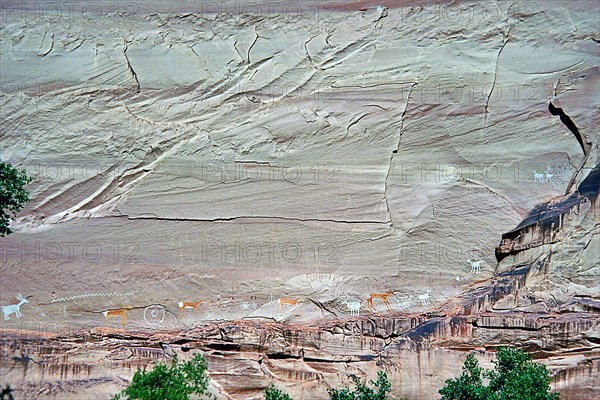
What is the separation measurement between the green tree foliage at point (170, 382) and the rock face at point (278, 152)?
1.08 m

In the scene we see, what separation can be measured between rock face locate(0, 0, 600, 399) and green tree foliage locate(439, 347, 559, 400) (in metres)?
1.26

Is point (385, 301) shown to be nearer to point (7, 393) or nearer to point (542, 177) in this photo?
point (542, 177)

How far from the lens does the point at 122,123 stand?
376 inches

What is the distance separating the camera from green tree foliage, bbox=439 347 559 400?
8.06m

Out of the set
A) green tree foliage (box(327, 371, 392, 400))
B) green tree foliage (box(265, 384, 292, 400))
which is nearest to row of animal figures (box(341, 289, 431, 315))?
green tree foliage (box(327, 371, 392, 400))

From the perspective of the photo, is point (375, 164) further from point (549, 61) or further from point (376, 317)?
point (549, 61)

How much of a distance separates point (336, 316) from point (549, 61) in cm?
428

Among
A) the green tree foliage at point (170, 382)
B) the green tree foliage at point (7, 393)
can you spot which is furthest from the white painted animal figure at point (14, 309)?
the green tree foliage at point (170, 382)

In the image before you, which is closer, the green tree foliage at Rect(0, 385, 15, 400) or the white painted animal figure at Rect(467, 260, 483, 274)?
the green tree foliage at Rect(0, 385, 15, 400)

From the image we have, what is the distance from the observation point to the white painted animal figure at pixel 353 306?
945 cm

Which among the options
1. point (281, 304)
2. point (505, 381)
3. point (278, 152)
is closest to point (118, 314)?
point (281, 304)

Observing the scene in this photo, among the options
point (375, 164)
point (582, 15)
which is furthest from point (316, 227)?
point (582, 15)

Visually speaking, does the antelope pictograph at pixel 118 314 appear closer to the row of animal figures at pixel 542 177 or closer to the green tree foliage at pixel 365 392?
the green tree foliage at pixel 365 392

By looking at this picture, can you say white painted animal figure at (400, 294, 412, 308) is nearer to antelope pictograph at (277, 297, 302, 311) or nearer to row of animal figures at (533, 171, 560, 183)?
antelope pictograph at (277, 297, 302, 311)
